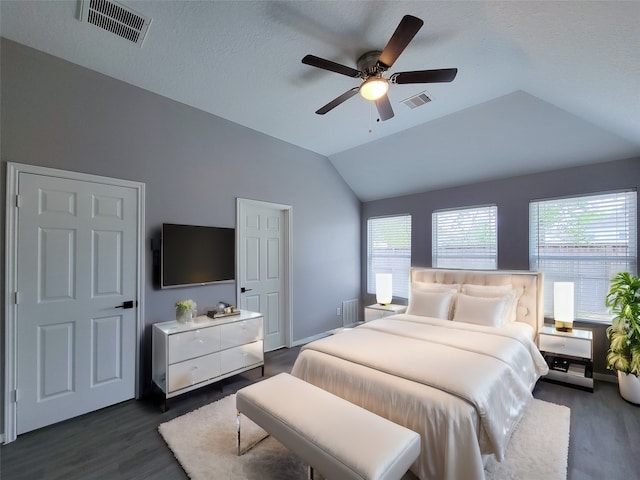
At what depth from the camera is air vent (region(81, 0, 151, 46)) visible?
1915 millimetres

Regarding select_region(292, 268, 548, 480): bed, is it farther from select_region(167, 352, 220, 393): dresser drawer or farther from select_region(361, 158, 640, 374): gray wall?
select_region(167, 352, 220, 393): dresser drawer

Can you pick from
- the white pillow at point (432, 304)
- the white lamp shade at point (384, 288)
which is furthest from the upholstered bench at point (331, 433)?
the white lamp shade at point (384, 288)

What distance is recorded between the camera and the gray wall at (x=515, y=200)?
324cm

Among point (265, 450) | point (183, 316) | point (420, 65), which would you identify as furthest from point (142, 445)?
point (420, 65)

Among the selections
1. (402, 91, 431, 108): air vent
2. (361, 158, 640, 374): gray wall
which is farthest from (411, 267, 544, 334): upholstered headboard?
(402, 91, 431, 108): air vent

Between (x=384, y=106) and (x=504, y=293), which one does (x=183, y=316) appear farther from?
(x=504, y=293)

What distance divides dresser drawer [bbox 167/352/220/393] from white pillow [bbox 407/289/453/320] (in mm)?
2514

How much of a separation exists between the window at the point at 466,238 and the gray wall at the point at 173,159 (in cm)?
169

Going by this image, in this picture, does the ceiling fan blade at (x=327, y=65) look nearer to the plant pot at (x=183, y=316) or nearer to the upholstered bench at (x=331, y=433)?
the upholstered bench at (x=331, y=433)

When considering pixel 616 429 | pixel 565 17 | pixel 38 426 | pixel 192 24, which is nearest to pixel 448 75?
pixel 565 17

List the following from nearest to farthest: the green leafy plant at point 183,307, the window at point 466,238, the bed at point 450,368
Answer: the bed at point 450,368 < the green leafy plant at point 183,307 < the window at point 466,238

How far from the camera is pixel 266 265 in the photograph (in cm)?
412

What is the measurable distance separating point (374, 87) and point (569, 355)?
346cm

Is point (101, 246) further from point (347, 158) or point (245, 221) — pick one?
point (347, 158)
